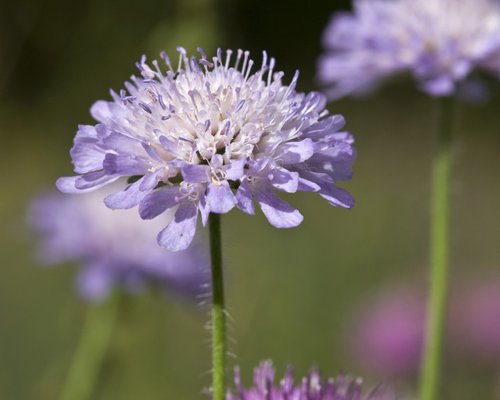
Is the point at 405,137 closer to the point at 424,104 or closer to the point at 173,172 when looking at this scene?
the point at 424,104

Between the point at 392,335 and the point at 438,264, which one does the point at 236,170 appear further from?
the point at 392,335

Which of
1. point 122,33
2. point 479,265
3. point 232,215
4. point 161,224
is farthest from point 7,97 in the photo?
point 161,224

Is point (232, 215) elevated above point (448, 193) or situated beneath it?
elevated above

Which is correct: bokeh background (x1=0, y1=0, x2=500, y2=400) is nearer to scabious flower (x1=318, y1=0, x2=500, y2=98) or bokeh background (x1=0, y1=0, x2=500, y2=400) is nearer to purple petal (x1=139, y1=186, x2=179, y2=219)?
scabious flower (x1=318, y1=0, x2=500, y2=98)

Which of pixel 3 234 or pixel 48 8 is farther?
pixel 48 8

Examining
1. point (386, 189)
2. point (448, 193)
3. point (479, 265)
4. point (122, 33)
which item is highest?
point (122, 33)
